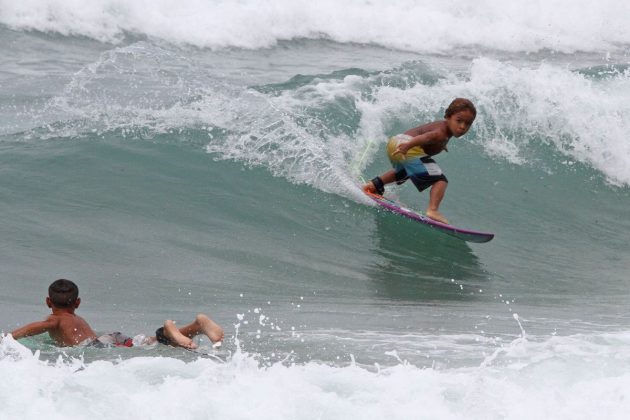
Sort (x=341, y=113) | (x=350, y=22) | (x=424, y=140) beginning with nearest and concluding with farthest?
(x=424, y=140) → (x=341, y=113) → (x=350, y=22)

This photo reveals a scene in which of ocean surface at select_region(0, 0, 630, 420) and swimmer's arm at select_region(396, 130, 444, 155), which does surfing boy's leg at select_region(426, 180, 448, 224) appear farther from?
swimmer's arm at select_region(396, 130, 444, 155)

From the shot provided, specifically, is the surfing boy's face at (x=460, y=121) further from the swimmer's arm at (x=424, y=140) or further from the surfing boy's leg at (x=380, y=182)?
the surfing boy's leg at (x=380, y=182)

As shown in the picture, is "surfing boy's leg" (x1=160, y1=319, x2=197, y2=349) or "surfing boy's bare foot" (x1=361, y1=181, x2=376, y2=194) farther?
"surfing boy's bare foot" (x1=361, y1=181, x2=376, y2=194)

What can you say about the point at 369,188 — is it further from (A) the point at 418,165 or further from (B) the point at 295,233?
(B) the point at 295,233

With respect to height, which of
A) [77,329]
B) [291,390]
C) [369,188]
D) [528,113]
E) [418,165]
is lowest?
[77,329]

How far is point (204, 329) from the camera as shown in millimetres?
5828

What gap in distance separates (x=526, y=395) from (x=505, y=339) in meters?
1.37

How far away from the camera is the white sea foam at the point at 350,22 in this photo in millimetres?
16156

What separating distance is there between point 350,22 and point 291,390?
583 inches

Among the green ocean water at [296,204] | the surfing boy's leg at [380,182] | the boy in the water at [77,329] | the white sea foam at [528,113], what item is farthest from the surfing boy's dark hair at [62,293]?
the white sea foam at [528,113]

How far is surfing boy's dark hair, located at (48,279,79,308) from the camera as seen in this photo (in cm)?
589

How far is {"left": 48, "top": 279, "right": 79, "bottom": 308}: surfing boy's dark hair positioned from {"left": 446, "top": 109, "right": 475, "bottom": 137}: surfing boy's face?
156 inches

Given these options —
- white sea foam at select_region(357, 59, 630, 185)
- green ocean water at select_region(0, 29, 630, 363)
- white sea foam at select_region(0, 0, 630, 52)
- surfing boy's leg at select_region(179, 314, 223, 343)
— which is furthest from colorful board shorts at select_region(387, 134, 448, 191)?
white sea foam at select_region(0, 0, 630, 52)

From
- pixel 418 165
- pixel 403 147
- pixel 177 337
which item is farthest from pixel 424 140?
pixel 177 337
